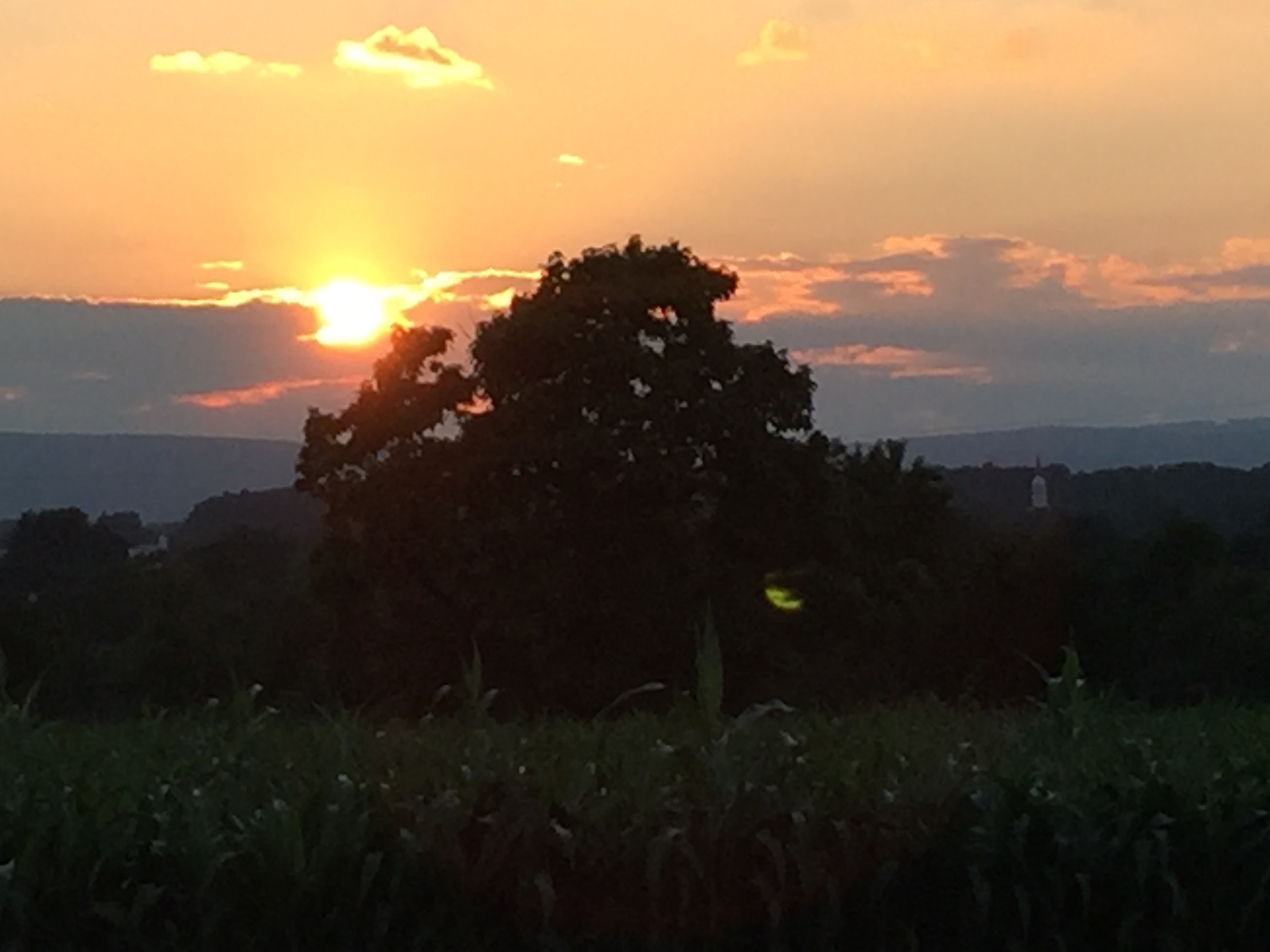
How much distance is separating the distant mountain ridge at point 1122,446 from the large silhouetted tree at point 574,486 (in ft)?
67.7

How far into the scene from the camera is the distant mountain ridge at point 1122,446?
4522 cm

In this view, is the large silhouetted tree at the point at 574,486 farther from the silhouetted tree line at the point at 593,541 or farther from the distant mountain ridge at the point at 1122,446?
the distant mountain ridge at the point at 1122,446

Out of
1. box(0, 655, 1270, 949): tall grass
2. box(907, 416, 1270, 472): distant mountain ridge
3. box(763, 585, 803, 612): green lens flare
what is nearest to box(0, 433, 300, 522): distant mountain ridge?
box(907, 416, 1270, 472): distant mountain ridge

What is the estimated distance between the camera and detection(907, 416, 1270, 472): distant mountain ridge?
45.2 metres

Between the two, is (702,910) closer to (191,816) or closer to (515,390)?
(191,816)

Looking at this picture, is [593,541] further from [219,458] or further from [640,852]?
[219,458]

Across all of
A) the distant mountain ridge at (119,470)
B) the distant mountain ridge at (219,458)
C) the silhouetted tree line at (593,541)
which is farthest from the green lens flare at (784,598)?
the distant mountain ridge at (119,470)

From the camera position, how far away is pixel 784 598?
2152cm

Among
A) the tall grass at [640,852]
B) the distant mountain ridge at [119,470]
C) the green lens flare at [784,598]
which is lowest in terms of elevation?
the green lens flare at [784,598]

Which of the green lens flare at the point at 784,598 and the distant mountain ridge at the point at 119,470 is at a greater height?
the distant mountain ridge at the point at 119,470

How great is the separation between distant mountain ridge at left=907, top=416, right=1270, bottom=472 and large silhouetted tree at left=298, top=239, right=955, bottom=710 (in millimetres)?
20648

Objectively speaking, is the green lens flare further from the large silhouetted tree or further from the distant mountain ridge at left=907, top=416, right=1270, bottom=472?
the distant mountain ridge at left=907, top=416, right=1270, bottom=472

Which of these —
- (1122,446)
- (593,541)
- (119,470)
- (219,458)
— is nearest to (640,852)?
(593,541)

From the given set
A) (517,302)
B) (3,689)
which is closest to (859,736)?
(3,689)
